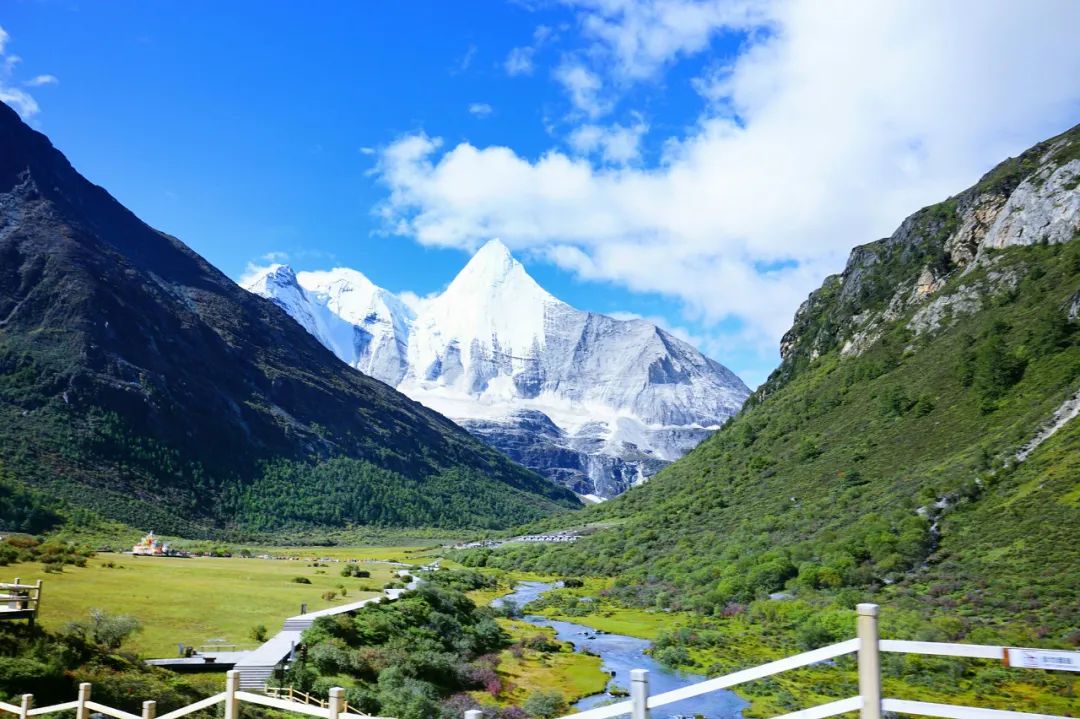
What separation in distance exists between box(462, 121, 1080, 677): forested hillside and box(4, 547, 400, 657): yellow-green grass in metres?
38.2

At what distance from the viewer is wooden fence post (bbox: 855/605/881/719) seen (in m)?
5.65

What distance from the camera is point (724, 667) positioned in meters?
46.3

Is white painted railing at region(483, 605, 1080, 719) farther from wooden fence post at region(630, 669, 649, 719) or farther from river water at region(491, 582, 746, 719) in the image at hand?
river water at region(491, 582, 746, 719)

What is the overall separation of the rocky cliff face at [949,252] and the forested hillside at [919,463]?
423 mm

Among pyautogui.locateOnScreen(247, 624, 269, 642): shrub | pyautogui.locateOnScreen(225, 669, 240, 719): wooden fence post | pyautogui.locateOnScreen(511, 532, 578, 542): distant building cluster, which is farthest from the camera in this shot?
pyautogui.locateOnScreen(511, 532, 578, 542): distant building cluster

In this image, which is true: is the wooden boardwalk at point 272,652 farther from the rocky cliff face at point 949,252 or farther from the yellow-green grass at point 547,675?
the rocky cliff face at point 949,252

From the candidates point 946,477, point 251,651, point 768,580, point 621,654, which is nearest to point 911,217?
point 946,477

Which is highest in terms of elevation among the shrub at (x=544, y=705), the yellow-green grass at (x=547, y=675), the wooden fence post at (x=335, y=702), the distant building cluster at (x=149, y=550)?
the wooden fence post at (x=335, y=702)

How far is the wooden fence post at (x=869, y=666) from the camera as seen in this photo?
5.65 metres

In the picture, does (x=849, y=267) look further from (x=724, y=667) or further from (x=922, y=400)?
(x=724, y=667)

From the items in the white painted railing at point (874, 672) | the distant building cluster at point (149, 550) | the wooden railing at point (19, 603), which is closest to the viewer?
the white painted railing at point (874, 672)

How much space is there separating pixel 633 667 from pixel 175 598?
98.0 feet

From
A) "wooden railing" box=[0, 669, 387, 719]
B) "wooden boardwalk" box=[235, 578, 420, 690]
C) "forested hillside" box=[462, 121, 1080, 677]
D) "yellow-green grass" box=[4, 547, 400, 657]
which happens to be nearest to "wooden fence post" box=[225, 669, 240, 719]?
"wooden railing" box=[0, 669, 387, 719]

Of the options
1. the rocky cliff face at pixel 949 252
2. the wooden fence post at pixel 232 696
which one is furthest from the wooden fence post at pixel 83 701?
the rocky cliff face at pixel 949 252
